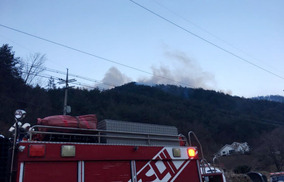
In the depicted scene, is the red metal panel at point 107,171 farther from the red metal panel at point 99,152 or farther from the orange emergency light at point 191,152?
the orange emergency light at point 191,152

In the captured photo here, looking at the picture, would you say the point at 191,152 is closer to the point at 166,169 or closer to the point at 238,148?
the point at 166,169

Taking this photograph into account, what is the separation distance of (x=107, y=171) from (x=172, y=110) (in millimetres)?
61266

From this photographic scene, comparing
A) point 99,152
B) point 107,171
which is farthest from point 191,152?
point 99,152

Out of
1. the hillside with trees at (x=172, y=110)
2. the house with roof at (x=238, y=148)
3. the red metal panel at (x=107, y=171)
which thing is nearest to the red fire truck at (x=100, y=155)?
the red metal panel at (x=107, y=171)

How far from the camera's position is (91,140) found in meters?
5.70

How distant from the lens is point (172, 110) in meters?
65.9

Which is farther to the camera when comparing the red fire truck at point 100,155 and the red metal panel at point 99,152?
the red metal panel at point 99,152

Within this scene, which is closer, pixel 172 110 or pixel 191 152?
pixel 191 152

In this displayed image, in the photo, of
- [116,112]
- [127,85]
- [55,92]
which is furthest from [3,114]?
[127,85]

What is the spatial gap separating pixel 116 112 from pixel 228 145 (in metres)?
38.9

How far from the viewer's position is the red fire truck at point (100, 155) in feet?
14.8

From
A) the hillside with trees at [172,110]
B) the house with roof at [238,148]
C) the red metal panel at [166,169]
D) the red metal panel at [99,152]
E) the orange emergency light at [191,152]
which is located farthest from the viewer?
the house with roof at [238,148]

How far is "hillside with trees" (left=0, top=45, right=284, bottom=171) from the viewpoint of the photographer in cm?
3328

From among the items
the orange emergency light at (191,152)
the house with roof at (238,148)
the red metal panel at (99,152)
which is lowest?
the red metal panel at (99,152)
